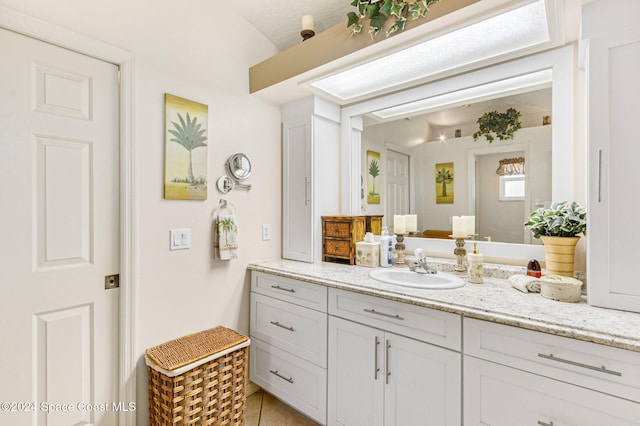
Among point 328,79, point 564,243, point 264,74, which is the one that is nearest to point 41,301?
point 264,74

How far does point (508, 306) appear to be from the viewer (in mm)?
1205

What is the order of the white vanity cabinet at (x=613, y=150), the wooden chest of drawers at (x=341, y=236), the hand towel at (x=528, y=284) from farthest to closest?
the wooden chest of drawers at (x=341, y=236)
the hand towel at (x=528, y=284)
the white vanity cabinet at (x=613, y=150)

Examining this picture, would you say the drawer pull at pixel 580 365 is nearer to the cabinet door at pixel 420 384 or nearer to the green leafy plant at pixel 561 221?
the cabinet door at pixel 420 384

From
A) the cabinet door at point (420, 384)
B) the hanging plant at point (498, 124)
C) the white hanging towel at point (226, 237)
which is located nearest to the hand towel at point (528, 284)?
the cabinet door at point (420, 384)

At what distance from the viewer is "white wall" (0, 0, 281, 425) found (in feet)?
5.43

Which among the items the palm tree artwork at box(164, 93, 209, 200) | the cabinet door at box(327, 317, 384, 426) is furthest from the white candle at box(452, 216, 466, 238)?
the palm tree artwork at box(164, 93, 209, 200)

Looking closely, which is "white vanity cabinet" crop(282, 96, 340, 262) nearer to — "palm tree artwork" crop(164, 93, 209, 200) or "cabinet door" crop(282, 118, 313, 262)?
"cabinet door" crop(282, 118, 313, 262)

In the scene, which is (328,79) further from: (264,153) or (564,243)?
(564,243)

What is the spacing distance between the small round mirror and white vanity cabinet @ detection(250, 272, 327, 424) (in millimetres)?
713

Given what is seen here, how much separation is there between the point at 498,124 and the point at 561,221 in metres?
0.70

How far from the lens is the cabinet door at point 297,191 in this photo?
2.30m

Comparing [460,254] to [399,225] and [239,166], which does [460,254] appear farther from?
[239,166]

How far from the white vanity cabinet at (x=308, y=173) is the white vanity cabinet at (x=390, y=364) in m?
0.71

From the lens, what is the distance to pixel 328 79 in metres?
2.04
